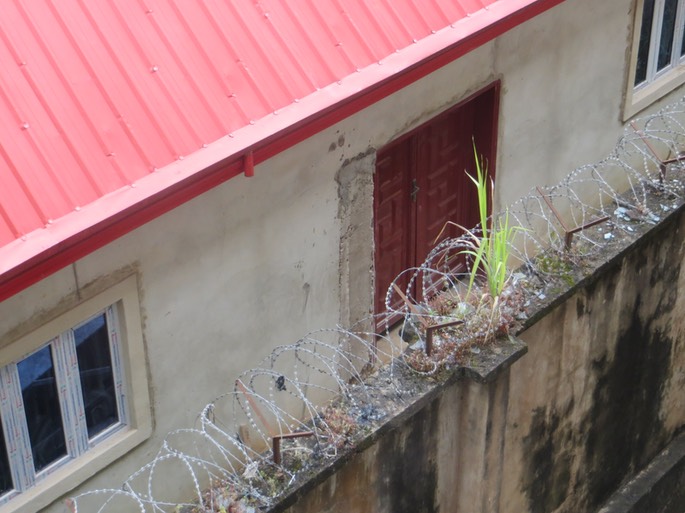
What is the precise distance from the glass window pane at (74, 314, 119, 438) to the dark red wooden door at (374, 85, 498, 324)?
288 cm

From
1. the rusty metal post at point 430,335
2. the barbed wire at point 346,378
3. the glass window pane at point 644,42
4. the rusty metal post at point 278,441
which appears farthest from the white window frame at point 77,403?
the glass window pane at point 644,42

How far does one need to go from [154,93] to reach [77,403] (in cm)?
209

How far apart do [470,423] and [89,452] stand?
8.22ft

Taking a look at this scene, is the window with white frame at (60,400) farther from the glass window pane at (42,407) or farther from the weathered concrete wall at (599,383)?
the weathered concrete wall at (599,383)

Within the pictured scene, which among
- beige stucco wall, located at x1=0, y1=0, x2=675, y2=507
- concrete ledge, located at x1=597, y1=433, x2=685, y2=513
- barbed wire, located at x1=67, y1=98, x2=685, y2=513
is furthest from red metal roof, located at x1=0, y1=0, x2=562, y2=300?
concrete ledge, located at x1=597, y1=433, x2=685, y2=513

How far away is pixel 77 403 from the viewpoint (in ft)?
25.0

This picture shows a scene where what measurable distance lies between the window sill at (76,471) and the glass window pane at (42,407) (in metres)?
0.12

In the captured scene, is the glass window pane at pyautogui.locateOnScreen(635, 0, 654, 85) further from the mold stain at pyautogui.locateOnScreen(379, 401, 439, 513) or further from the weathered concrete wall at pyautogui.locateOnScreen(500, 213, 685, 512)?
the mold stain at pyautogui.locateOnScreen(379, 401, 439, 513)

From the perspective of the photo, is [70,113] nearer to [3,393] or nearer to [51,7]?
[51,7]

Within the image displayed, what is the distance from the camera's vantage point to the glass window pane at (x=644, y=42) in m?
11.0

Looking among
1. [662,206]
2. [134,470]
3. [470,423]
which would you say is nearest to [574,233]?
[662,206]

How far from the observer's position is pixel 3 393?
710 centimetres

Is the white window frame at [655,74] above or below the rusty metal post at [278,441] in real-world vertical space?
below

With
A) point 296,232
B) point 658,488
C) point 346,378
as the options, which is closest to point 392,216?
point 346,378
